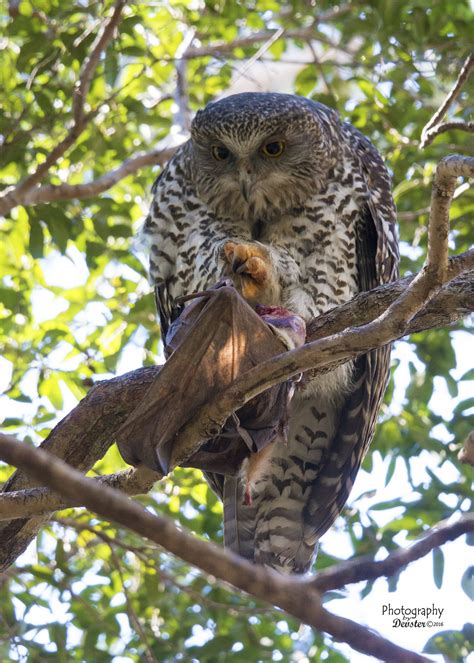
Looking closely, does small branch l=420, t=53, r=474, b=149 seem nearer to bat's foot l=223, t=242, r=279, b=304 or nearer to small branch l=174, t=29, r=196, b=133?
bat's foot l=223, t=242, r=279, b=304

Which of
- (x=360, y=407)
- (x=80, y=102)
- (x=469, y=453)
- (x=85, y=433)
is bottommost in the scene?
(x=469, y=453)

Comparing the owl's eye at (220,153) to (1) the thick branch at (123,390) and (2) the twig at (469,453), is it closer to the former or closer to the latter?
(1) the thick branch at (123,390)

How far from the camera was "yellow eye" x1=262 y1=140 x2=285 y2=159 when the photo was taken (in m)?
5.32

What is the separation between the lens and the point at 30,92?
5.96 metres

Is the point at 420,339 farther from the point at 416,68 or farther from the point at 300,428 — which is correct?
the point at 416,68

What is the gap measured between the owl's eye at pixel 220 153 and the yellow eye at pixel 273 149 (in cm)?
21

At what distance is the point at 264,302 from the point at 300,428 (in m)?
1.00

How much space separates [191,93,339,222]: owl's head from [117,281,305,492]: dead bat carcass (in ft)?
5.85

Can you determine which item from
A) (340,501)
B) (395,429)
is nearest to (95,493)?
(340,501)

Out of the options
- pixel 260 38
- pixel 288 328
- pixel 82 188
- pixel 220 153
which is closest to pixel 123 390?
pixel 288 328

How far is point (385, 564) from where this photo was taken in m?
1.63

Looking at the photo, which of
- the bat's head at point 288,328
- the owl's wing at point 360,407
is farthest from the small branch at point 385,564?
the owl's wing at point 360,407

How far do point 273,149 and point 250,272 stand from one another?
1.25 m

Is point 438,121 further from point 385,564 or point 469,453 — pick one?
point 385,564
